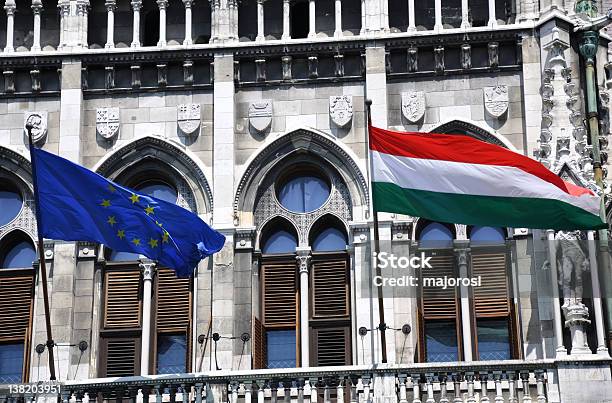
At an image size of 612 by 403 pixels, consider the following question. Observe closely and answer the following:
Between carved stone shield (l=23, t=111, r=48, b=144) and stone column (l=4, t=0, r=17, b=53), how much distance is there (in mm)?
1769

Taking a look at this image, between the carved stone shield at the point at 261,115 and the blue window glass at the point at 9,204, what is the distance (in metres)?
5.93

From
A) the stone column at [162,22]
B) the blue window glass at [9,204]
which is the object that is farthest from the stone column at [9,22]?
the stone column at [162,22]

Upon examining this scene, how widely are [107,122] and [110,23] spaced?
99.8 inches

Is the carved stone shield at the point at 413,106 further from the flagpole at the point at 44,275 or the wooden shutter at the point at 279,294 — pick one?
the flagpole at the point at 44,275

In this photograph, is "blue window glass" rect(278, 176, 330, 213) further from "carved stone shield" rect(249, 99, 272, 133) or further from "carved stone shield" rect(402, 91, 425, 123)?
"carved stone shield" rect(402, 91, 425, 123)

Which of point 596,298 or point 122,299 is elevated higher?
point 122,299

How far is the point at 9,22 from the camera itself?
41875mm

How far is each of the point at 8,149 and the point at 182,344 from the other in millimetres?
6443

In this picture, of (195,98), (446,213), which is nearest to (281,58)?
(195,98)

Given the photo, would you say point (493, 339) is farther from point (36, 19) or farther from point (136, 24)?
point (36, 19)

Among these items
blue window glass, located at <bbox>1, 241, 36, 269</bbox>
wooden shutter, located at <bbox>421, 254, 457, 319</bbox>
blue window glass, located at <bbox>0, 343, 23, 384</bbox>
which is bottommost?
blue window glass, located at <bbox>0, 343, 23, 384</bbox>

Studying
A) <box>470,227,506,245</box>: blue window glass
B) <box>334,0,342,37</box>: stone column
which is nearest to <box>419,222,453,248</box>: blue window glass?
<box>470,227,506,245</box>: blue window glass

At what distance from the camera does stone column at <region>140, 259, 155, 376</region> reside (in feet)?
127

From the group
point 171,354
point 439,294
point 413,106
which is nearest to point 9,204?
point 171,354
